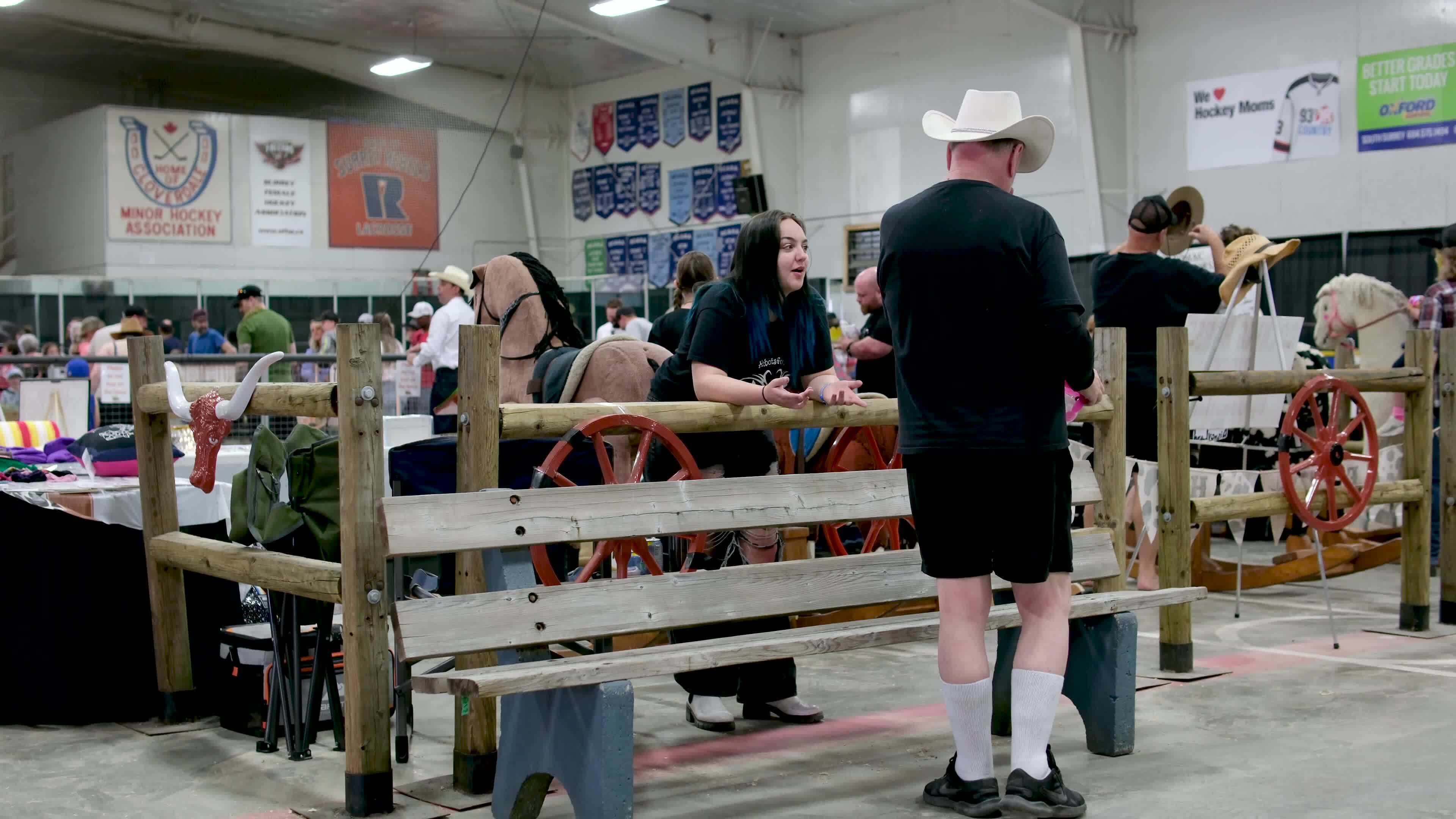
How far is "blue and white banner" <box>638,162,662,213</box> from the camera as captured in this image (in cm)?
2386

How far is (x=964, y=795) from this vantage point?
3324 mm

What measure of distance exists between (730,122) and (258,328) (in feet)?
37.8

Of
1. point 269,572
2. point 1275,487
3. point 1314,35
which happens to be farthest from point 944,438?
point 1314,35

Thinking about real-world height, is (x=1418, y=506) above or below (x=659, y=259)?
below

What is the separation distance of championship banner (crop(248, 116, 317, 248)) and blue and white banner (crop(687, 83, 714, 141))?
247 inches

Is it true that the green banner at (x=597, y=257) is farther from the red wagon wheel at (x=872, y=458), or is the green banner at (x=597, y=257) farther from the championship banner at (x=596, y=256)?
the red wagon wheel at (x=872, y=458)

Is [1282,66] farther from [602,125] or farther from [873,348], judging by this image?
[602,125]

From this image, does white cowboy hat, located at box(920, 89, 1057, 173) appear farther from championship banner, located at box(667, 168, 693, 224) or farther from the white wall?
championship banner, located at box(667, 168, 693, 224)

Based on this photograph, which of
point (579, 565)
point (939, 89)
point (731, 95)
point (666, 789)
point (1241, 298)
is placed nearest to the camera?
point (666, 789)

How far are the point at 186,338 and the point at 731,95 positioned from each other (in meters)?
9.00

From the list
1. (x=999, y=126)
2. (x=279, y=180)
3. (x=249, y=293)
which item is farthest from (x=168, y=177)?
(x=999, y=126)

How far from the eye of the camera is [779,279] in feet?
13.9

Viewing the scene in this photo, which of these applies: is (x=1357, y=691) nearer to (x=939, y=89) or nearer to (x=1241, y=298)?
(x=1241, y=298)

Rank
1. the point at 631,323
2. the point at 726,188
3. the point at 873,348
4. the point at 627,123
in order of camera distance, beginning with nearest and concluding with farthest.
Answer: the point at 873,348, the point at 631,323, the point at 726,188, the point at 627,123
